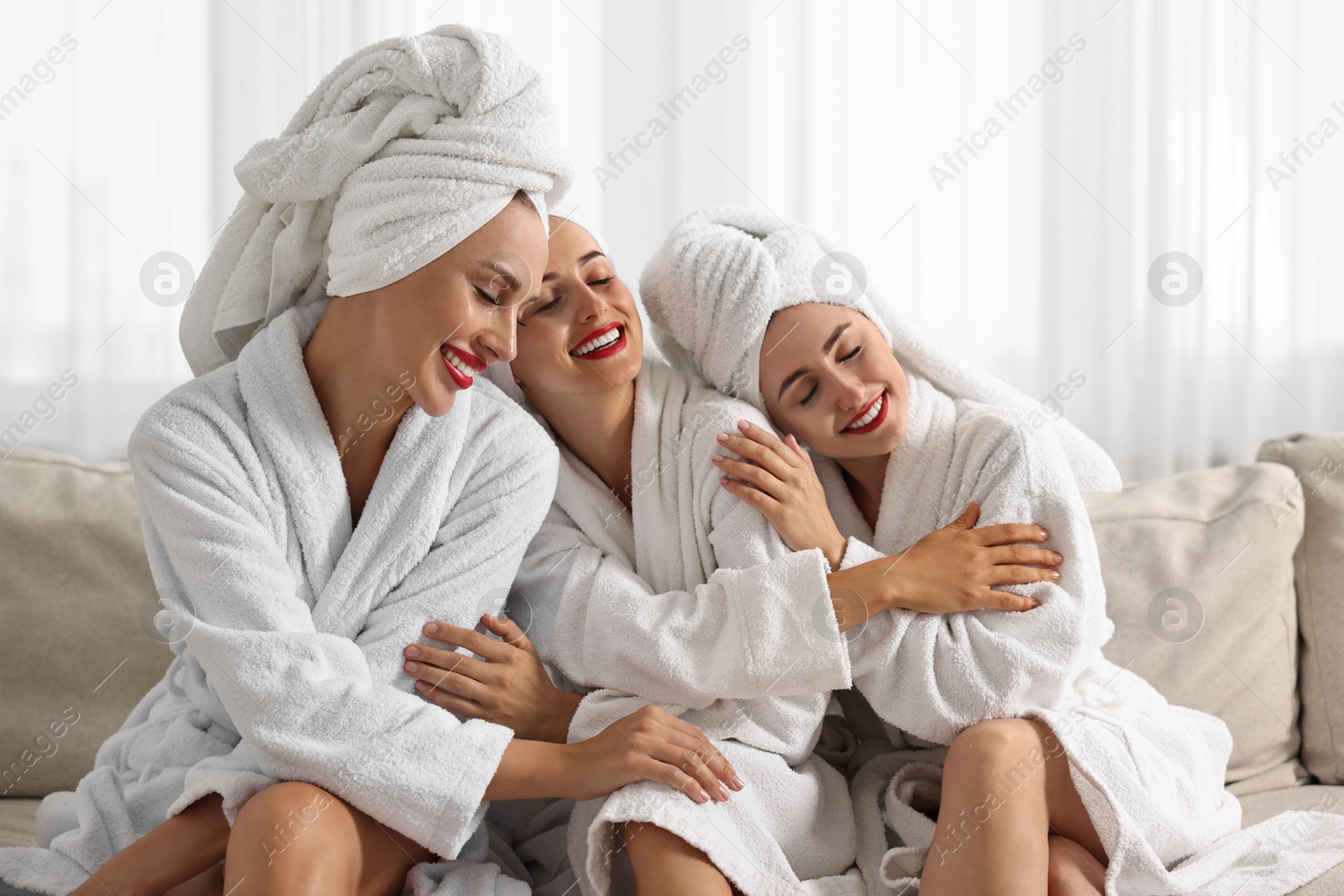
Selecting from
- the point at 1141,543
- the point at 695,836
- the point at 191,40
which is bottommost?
the point at 695,836

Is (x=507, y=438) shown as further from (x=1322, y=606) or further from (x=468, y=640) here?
(x=1322, y=606)

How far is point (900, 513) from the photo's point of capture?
1538mm

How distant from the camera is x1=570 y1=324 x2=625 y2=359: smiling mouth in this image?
4.91 ft

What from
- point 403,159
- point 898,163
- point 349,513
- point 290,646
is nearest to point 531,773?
point 290,646

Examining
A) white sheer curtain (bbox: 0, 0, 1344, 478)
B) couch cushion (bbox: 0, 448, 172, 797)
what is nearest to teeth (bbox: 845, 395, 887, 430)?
white sheer curtain (bbox: 0, 0, 1344, 478)

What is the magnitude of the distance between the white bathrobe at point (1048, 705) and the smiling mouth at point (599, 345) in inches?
17.5

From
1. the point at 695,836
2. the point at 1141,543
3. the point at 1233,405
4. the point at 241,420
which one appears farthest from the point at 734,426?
the point at 1233,405

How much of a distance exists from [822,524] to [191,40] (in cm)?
176

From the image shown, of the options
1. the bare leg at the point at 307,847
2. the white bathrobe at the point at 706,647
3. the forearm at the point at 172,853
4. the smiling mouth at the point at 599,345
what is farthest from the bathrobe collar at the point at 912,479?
the forearm at the point at 172,853

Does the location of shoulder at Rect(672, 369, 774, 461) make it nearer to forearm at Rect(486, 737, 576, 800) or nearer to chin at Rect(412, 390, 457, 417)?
chin at Rect(412, 390, 457, 417)

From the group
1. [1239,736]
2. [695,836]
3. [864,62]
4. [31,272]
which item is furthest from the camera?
[864,62]

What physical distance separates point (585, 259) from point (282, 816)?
834 mm

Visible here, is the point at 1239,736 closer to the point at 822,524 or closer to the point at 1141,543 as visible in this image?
the point at 1141,543

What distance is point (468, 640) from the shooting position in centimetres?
135
